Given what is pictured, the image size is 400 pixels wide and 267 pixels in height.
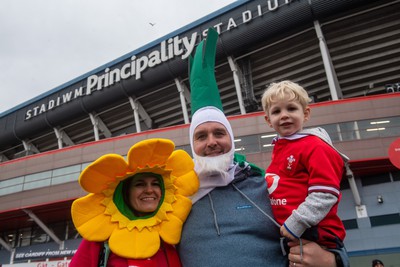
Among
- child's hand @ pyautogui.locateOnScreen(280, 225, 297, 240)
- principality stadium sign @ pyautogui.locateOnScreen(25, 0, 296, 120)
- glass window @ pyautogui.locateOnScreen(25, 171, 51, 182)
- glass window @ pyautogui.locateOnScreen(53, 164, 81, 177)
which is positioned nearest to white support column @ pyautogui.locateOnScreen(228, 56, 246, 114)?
principality stadium sign @ pyautogui.locateOnScreen(25, 0, 296, 120)

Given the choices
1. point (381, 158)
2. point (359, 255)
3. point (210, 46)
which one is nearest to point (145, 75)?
point (381, 158)

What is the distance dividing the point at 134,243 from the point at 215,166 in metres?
0.76

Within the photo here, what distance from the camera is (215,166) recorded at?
221 centimetres

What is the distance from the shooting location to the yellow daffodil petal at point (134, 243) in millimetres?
2059

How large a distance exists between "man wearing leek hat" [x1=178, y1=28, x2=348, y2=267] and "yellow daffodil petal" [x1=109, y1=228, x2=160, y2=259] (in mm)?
194

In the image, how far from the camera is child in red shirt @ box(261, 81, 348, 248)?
1766 millimetres

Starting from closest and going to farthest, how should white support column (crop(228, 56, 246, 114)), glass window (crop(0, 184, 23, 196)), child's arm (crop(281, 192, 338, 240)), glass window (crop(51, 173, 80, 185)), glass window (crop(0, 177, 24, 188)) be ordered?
child's arm (crop(281, 192, 338, 240)) < glass window (crop(51, 173, 80, 185)) < white support column (crop(228, 56, 246, 114)) < glass window (crop(0, 184, 23, 196)) < glass window (crop(0, 177, 24, 188))

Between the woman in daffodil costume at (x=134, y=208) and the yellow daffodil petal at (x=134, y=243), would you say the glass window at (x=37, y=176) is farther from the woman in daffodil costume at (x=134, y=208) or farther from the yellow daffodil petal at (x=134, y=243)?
the yellow daffodil petal at (x=134, y=243)

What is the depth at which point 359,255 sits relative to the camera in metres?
15.4

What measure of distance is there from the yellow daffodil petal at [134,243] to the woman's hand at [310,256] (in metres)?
0.89

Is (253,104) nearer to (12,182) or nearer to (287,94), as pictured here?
(12,182)

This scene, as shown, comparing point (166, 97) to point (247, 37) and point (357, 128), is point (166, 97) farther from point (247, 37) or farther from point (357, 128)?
point (357, 128)

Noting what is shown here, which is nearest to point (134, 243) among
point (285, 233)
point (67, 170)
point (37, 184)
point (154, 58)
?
point (285, 233)

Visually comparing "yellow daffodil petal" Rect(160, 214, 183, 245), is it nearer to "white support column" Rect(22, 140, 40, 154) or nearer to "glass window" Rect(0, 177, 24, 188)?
"glass window" Rect(0, 177, 24, 188)
